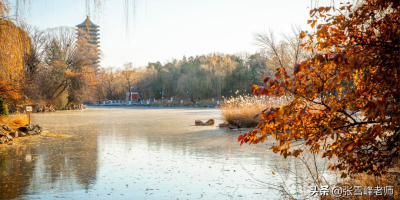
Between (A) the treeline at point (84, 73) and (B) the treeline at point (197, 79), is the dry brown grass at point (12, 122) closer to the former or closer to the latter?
(A) the treeline at point (84, 73)

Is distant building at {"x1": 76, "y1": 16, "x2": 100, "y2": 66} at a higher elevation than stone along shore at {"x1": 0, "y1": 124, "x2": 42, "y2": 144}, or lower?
higher

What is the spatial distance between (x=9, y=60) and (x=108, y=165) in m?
6.59

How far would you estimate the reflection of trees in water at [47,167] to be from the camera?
21.4ft

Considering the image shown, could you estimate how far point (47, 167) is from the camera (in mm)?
8359

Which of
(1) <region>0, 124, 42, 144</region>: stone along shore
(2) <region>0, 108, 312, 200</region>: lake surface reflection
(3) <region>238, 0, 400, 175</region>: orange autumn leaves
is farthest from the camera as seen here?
(1) <region>0, 124, 42, 144</region>: stone along shore

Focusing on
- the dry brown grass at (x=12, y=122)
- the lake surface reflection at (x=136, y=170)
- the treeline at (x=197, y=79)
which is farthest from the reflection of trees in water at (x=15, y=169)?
the treeline at (x=197, y=79)

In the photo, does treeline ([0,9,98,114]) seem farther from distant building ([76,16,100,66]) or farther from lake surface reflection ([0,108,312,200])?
lake surface reflection ([0,108,312,200])

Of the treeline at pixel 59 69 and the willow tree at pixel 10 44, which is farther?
the treeline at pixel 59 69

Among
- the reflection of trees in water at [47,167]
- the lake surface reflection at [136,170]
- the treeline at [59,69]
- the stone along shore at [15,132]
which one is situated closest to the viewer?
the lake surface reflection at [136,170]

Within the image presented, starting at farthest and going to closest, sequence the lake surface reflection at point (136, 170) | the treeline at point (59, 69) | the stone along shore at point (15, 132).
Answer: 1. the treeline at point (59, 69)
2. the stone along shore at point (15, 132)
3. the lake surface reflection at point (136, 170)

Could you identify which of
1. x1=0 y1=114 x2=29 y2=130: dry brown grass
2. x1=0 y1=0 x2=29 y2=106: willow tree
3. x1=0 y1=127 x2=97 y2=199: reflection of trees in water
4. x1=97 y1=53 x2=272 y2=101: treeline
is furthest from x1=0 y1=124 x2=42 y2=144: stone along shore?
x1=97 y1=53 x2=272 y2=101: treeline

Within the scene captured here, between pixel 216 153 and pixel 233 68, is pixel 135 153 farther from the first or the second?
pixel 233 68

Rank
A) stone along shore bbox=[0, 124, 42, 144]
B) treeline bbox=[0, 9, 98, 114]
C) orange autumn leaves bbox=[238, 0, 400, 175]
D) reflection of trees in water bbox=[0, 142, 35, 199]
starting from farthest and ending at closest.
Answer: treeline bbox=[0, 9, 98, 114] → stone along shore bbox=[0, 124, 42, 144] → reflection of trees in water bbox=[0, 142, 35, 199] → orange autumn leaves bbox=[238, 0, 400, 175]

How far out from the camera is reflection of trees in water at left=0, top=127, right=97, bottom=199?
21.4ft
